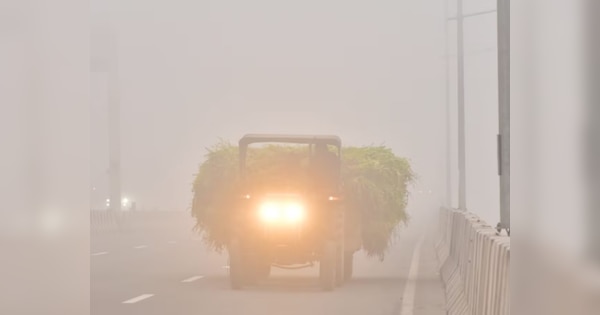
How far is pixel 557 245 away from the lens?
6.02m

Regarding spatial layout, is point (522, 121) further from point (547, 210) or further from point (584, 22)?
point (584, 22)

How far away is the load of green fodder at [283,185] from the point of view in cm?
2256

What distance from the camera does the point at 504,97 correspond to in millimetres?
12758

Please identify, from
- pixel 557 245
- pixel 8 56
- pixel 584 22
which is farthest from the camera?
pixel 8 56

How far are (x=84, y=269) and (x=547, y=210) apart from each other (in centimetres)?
443

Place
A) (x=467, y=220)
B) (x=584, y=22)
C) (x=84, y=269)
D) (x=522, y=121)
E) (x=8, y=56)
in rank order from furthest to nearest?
(x=467, y=220) < (x=84, y=269) < (x=8, y=56) < (x=522, y=121) < (x=584, y=22)

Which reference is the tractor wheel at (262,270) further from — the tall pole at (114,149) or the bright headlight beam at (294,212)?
the tall pole at (114,149)

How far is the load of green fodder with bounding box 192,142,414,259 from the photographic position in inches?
888

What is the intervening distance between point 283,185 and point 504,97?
33.3 ft

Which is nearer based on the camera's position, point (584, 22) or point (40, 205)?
point (584, 22)

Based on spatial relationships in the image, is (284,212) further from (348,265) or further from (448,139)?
(448,139)

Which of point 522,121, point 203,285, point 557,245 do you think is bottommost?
point 203,285

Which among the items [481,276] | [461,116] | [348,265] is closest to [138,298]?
[348,265]

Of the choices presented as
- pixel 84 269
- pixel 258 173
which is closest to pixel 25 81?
pixel 84 269
